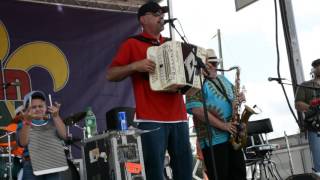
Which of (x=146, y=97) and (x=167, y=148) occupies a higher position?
(x=146, y=97)

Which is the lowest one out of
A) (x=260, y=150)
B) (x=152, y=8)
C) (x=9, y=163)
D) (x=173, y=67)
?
(x=260, y=150)

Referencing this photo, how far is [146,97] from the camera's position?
11.4 ft

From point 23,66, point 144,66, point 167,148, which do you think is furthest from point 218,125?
point 23,66

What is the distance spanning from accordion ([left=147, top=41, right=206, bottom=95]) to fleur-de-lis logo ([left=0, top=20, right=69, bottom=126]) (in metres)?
4.06

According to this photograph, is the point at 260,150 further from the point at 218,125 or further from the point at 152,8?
the point at 152,8

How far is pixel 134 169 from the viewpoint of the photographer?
4289 millimetres

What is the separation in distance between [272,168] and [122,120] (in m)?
4.61

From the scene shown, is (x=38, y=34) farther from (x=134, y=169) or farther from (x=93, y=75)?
(x=134, y=169)

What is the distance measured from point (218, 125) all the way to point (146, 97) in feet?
2.91

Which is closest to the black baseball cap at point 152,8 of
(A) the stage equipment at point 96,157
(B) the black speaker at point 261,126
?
(A) the stage equipment at point 96,157

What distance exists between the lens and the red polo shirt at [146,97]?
3441 mm

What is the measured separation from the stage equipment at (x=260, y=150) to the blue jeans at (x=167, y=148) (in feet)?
16.3

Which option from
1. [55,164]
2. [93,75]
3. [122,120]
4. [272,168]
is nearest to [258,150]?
[272,168]

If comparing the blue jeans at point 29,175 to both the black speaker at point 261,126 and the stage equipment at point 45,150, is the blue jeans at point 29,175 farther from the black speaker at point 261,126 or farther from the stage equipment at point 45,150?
the black speaker at point 261,126
